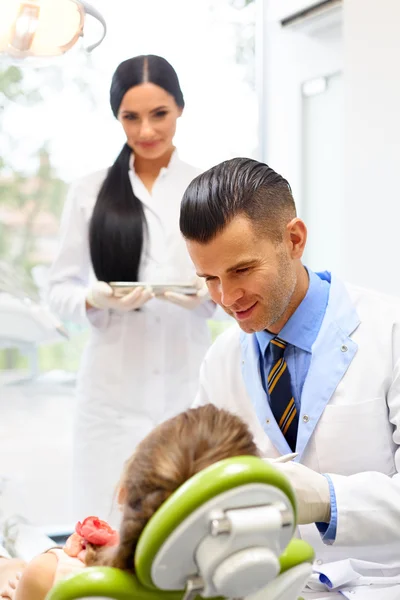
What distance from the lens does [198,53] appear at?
11.8 feet

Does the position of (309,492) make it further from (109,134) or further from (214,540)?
(109,134)

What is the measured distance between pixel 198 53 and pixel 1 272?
127cm

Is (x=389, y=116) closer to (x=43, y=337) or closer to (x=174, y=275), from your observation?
(x=174, y=275)

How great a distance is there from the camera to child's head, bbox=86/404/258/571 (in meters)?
1.03

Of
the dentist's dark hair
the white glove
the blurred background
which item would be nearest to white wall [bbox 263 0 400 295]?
the blurred background

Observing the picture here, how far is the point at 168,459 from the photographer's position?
1.05 metres

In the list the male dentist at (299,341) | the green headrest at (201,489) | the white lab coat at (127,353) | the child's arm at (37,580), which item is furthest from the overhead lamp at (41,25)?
the green headrest at (201,489)

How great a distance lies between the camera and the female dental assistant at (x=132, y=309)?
3.08 meters

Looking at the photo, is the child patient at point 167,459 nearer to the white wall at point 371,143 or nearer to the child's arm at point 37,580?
the child's arm at point 37,580

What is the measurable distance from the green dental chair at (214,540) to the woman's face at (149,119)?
7.76ft

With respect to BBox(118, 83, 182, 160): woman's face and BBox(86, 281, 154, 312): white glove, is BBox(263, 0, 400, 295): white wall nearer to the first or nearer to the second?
BBox(118, 83, 182, 160): woman's face

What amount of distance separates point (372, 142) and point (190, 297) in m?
0.87

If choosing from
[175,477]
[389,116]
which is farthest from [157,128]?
[175,477]

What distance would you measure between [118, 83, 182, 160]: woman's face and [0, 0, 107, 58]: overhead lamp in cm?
68
